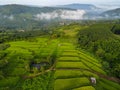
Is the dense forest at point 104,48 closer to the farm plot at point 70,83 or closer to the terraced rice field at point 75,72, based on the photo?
the terraced rice field at point 75,72

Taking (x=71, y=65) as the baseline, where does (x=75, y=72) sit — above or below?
above

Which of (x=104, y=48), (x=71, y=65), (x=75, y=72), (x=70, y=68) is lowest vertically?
(x=104, y=48)

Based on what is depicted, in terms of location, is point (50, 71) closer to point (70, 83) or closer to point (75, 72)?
point (75, 72)

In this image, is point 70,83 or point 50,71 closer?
point 70,83

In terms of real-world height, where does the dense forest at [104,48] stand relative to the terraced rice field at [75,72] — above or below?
below

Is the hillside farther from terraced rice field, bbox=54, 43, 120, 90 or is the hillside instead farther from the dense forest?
the dense forest

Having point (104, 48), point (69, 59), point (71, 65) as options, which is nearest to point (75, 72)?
point (71, 65)

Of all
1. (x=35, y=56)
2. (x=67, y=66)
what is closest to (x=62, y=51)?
(x=35, y=56)

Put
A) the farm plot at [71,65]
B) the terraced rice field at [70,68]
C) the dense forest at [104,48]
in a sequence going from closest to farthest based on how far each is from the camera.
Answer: the terraced rice field at [70,68]
the farm plot at [71,65]
the dense forest at [104,48]

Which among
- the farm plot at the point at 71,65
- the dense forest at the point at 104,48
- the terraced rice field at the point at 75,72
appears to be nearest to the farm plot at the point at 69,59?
the terraced rice field at the point at 75,72

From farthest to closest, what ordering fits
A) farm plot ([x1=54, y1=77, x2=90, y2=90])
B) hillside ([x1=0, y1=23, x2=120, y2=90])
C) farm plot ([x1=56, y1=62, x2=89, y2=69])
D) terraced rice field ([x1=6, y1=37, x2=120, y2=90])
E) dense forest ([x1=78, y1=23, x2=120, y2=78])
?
dense forest ([x1=78, y1=23, x2=120, y2=78]), farm plot ([x1=56, y1=62, x2=89, y2=69]), terraced rice field ([x1=6, y1=37, x2=120, y2=90]), hillside ([x1=0, y1=23, x2=120, y2=90]), farm plot ([x1=54, y1=77, x2=90, y2=90])

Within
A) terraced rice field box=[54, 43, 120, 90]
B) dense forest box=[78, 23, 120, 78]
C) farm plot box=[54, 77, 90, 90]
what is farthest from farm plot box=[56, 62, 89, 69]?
farm plot box=[54, 77, 90, 90]

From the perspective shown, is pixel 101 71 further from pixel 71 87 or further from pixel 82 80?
pixel 71 87
